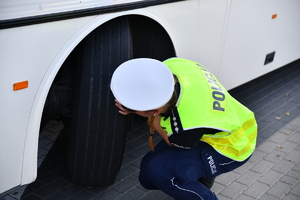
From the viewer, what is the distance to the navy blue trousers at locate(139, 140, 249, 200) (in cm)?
242

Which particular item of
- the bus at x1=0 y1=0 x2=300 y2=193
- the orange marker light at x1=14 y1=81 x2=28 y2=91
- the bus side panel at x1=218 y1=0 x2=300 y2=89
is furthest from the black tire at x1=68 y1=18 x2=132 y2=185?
the bus side panel at x1=218 y1=0 x2=300 y2=89

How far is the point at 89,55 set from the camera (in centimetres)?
255

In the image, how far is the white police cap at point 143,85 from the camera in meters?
2.04

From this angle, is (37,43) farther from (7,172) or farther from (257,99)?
(257,99)

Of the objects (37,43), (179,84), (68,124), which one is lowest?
(68,124)

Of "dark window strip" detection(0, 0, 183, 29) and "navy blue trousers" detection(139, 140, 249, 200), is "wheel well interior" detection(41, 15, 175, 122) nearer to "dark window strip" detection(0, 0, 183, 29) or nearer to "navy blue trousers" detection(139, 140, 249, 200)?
"dark window strip" detection(0, 0, 183, 29)

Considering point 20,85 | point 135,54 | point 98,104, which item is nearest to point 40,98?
point 20,85

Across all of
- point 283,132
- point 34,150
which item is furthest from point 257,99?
point 34,150

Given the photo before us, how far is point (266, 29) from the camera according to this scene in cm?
399

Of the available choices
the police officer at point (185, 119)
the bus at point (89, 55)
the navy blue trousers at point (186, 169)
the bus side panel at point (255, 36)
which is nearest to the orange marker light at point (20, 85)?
the bus at point (89, 55)

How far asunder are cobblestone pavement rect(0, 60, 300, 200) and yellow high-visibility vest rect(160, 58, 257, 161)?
0.61 meters

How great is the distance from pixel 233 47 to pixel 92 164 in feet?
5.37

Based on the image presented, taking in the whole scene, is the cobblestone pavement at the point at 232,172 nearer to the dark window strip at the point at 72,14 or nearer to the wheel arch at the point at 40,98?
the wheel arch at the point at 40,98

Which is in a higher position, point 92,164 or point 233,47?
point 233,47
